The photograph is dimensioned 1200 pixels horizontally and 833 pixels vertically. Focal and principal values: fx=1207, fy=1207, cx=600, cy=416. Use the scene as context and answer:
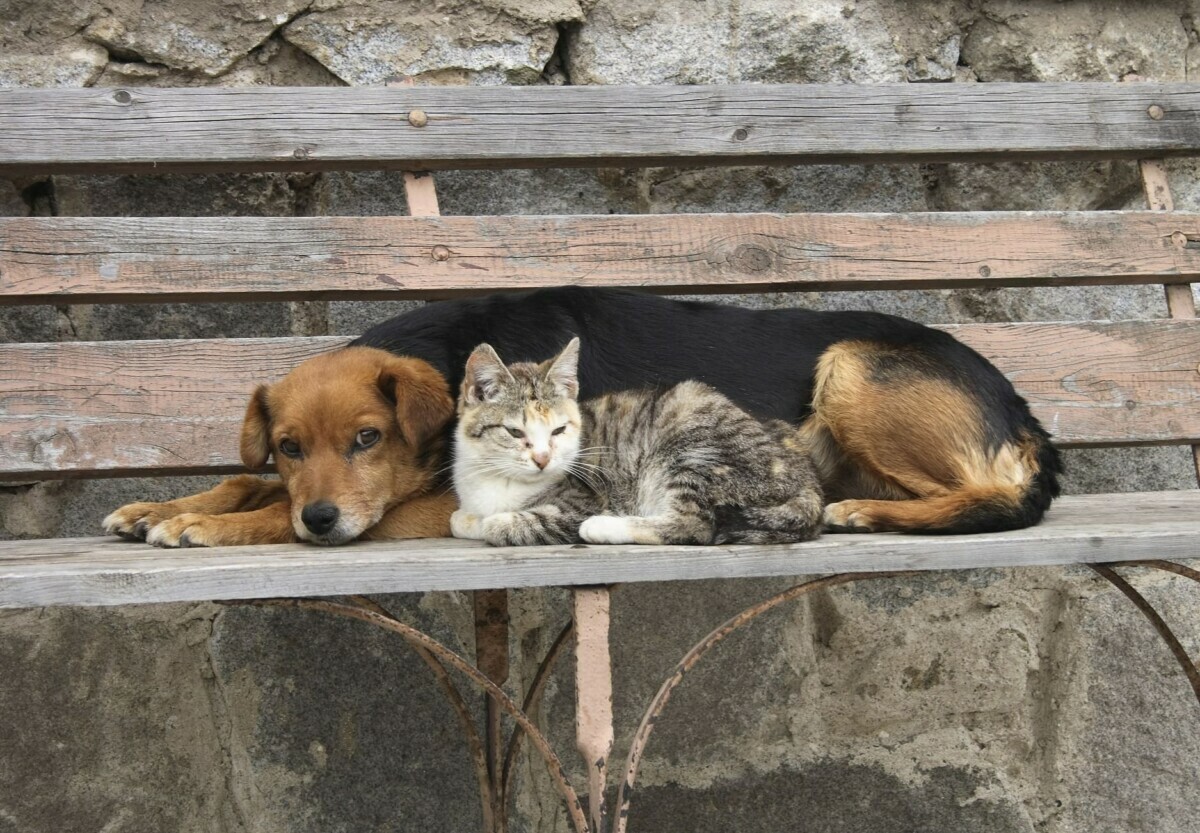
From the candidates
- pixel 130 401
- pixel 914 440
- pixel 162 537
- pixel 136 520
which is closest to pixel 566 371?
pixel 914 440

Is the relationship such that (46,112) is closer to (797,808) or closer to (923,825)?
(797,808)

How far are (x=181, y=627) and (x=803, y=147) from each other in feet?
7.35

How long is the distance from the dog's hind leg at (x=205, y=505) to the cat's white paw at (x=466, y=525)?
20.8 inches

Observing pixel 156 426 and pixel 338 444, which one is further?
pixel 156 426

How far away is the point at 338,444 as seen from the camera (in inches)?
106

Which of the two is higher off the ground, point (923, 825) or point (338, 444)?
point (338, 444)

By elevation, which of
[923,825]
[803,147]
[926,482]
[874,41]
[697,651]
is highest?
[874,41]

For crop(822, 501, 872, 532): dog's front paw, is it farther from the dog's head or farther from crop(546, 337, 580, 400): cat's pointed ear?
the dog's head

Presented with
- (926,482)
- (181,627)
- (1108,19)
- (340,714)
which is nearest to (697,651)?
(926,482)

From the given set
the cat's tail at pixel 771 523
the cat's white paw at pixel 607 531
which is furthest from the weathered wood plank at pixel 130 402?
the cat's tail at pixel 771 523

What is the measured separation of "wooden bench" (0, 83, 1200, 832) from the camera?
3.22m

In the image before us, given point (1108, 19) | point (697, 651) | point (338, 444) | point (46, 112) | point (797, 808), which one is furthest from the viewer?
point (1108, 19)

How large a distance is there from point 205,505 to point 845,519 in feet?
4.99

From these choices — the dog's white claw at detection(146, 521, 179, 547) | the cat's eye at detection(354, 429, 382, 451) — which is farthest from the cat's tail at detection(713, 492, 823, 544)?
the dog's white claw at detection(146, 521, 179, 547)
